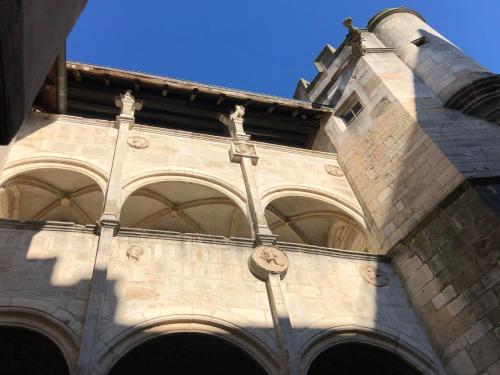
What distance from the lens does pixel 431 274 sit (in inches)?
333

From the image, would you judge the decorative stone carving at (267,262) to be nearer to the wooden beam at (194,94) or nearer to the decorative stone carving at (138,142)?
the decorative stone carving at (138,142)

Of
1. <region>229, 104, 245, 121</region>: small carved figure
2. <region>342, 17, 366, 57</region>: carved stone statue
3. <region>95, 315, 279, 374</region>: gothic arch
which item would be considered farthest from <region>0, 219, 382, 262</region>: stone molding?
<region>342, 17, 366, 57</region>: carved stone statue

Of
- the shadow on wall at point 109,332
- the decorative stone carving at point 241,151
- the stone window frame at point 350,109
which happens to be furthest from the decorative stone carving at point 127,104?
the stone window frame at point 350,109

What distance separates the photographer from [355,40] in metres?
13.6

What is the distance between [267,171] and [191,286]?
4.29 meters

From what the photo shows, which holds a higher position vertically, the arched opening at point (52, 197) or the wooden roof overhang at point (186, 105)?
the wooden roof overhang at point (186, 105)

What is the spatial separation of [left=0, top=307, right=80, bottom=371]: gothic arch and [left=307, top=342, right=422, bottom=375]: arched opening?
4.17 meters

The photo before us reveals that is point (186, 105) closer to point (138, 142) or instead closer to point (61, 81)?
point (138, 142)

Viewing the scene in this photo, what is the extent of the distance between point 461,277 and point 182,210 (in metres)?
6.61

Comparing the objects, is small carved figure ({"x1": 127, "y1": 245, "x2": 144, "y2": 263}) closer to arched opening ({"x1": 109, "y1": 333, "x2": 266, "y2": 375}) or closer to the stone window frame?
arched opening ({"x1": 109, "y1": 333, "x2": 266, "y2": 375})

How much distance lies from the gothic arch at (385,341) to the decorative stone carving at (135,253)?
3.03 m

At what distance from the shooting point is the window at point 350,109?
12977mm

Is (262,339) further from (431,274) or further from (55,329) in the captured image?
(431,274)

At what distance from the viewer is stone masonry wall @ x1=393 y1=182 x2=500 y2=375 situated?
7.29 meters
